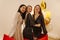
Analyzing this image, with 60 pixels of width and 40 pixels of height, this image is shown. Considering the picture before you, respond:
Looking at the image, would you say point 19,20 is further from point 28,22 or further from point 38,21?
point 38,21

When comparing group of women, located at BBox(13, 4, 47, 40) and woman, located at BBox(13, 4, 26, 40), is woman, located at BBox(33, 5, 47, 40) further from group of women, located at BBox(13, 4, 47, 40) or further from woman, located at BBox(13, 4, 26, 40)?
woman, located at BBox(13, 4, 26, 40)

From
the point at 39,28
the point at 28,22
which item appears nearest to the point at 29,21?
the point at 28,22

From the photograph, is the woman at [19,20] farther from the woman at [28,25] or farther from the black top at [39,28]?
the black top at [39,28]

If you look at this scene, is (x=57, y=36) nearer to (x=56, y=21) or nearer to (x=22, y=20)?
(x=56, y=21)

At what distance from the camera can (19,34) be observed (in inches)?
63.4

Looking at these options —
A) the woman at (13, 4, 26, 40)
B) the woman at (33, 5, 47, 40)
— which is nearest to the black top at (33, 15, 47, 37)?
the woman at (33, 5, 47, 40)

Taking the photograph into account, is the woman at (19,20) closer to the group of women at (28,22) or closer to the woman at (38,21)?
the group of women at (28,22)

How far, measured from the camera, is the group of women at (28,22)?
1.60 m

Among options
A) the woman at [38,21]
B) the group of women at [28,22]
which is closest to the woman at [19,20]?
the group of women at [28,22]

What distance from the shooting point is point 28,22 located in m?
1.60

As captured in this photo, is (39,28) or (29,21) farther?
A: (39,28)

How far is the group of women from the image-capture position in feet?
5.24

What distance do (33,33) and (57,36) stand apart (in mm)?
949

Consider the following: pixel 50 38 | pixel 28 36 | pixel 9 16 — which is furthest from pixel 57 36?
pixel 28 36
